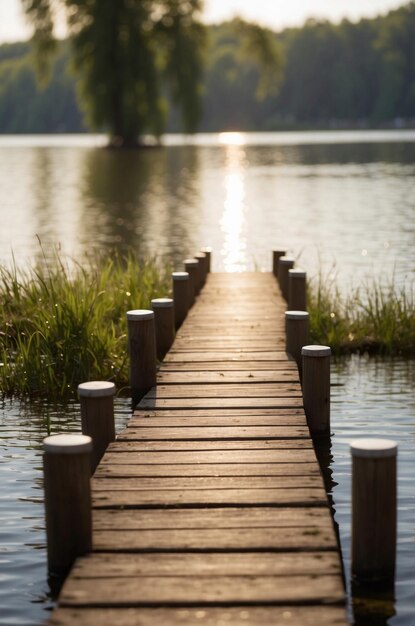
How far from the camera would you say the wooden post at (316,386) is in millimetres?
7008

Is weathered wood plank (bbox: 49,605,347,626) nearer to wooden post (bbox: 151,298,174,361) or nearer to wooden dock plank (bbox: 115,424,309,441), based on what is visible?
wooden dock plank (bbox: 115,424,309,441)

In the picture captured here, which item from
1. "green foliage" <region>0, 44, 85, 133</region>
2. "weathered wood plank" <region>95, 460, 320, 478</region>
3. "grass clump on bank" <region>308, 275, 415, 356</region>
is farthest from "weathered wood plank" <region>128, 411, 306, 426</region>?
"green foliage" <region>0, 44, 85, 133</region>

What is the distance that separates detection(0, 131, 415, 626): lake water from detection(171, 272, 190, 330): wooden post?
5.36 feet

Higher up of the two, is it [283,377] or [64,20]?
[64,20]

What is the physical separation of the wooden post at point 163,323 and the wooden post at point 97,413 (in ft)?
10.2

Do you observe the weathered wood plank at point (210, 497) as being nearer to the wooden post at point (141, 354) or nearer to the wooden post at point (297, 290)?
the wooden post at point (141, 354)

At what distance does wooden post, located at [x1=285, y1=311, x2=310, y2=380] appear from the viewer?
838cm

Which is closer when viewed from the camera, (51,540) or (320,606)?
(320,606)

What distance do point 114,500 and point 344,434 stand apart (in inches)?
127

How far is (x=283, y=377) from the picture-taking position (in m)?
7.77

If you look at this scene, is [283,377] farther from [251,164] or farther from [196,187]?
[251,164]

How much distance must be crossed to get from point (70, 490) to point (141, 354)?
3126 millimetres

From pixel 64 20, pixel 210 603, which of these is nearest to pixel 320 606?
pixel 210 603

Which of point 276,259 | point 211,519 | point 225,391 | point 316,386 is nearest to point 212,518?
point 211,519
